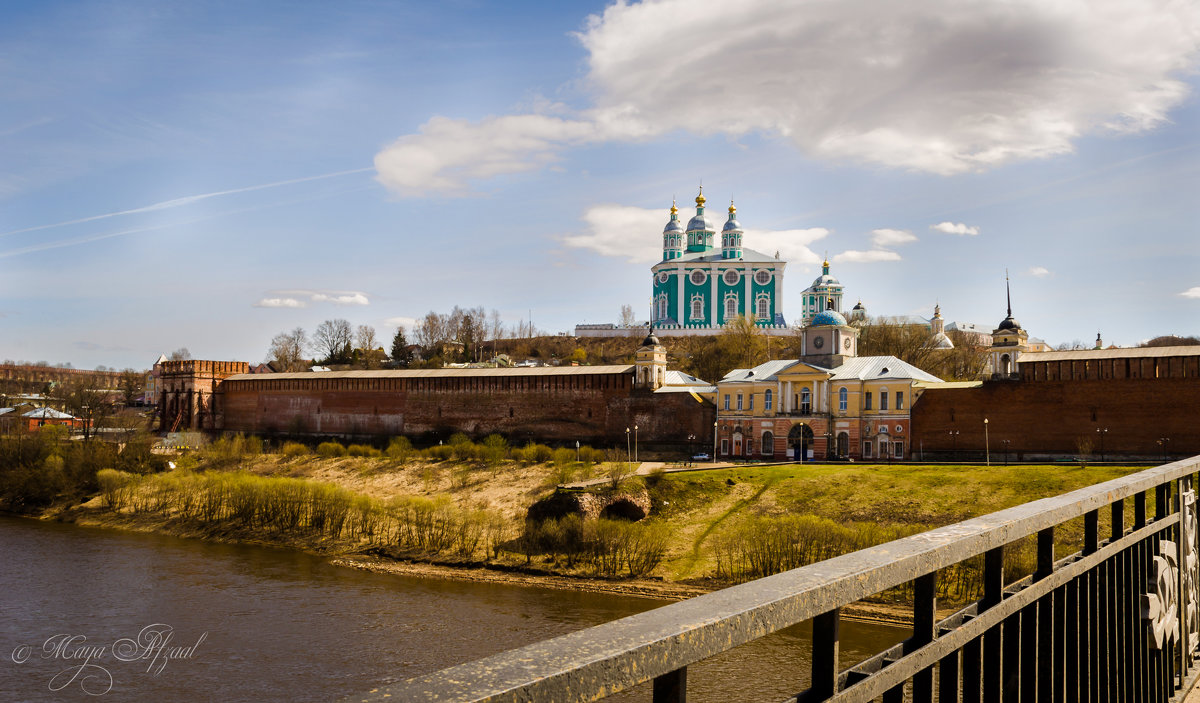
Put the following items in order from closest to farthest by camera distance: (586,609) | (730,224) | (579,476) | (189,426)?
(586,609), (579,476), (189,426), (730,224)

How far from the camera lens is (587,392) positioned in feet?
144

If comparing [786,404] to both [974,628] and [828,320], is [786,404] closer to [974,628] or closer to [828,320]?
[828,320]

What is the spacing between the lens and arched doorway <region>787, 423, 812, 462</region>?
3887cm

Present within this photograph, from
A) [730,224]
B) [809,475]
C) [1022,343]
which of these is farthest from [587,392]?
[730,224]

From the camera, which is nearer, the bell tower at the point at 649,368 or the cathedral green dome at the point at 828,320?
the cathedral green dome at the point at 828,320

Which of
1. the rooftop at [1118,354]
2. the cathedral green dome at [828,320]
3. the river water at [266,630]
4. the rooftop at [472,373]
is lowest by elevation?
the river water at [266,630]

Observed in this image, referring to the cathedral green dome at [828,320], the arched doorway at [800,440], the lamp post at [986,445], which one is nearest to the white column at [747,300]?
the cathedral green dome at [828,320]

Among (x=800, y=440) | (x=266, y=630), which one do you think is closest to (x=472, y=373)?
(x=800, y=440)

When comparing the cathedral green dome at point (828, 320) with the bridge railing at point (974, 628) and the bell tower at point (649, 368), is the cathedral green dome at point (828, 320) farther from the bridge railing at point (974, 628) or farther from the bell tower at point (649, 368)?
the bridge railing at point (974, 628)

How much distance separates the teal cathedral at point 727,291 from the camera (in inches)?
2825

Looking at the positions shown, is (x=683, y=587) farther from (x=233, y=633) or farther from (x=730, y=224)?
(x=730, y=224)

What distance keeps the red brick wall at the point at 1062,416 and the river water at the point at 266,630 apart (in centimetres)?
1766

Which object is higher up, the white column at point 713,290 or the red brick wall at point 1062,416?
the white column at point 713,290

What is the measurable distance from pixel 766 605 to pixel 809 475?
104 ft
